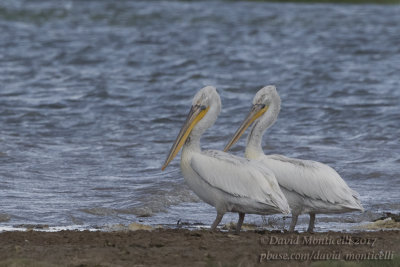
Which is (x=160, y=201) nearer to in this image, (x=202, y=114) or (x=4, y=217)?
(x=202, y=114)

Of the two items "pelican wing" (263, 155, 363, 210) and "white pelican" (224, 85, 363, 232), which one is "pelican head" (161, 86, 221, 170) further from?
"pelican wing" (263, 155, 363, 210)

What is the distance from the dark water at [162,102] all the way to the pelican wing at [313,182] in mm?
832

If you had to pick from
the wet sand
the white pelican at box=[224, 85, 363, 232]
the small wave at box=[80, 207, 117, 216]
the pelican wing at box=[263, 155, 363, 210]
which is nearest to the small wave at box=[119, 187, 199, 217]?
the small wave at box=[80, 207, 117, 216]

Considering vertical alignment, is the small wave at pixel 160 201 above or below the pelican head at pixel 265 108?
below

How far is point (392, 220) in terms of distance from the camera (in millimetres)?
7098

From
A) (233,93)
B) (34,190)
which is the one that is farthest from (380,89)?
(34,190)

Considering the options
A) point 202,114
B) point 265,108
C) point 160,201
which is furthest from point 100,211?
point 265,108

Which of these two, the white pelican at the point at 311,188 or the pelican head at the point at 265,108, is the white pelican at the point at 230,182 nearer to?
the white pelican at the point at 311,188

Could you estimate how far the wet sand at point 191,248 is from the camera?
5152 millimetres

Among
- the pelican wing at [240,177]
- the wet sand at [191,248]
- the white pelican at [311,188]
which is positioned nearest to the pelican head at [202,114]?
the pelican wing at [240,177]

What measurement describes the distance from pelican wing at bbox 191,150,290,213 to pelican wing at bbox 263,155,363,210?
9.6 inches

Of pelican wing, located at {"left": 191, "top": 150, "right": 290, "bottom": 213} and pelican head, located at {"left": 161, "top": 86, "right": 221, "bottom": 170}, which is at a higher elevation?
pelican head, located at {"left": 161, "top": 86, "right": 221, "bottom": 170}

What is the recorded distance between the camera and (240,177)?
6.39 metres

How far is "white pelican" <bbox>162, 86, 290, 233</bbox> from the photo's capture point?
626 centimetres
